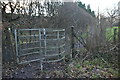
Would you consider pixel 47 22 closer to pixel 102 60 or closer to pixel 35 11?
pixel 35 11

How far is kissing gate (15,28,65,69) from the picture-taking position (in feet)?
7.23

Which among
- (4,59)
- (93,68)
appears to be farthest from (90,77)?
(4,59)

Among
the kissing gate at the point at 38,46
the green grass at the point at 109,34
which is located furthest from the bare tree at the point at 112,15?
the kissing gate at the point at 38,46

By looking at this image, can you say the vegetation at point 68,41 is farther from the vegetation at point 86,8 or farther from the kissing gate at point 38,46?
the kissing gate at point 38,46

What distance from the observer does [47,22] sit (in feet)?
9.78

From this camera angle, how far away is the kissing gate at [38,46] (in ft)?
7.23

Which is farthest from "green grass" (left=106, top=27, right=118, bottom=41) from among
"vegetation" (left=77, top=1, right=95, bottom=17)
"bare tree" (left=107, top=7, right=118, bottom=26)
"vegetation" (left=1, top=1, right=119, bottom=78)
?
"vegetation" (left=77, top=1, right=95, bottom=17)

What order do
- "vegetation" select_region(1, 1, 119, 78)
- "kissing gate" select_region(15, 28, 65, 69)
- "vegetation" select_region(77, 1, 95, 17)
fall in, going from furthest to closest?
"vegetation" select_region(77, 1, 95, 17) → "kissing gate" select_region(15, 28, 65, 69) → "vegetation" select_region(1, 1, 119, 78)


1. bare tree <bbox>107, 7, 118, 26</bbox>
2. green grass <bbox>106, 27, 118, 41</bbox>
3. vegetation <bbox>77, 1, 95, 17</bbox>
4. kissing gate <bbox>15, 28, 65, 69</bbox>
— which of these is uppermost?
vegetation <bbox>77, 1, 95, 17</bbox>

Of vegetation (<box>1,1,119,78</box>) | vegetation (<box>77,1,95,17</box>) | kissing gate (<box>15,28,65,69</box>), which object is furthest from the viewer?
vegetation (<box>77,1,95,17</box>)

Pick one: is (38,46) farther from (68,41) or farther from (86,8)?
(86,8)

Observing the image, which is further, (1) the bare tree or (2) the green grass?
(2) the green grass

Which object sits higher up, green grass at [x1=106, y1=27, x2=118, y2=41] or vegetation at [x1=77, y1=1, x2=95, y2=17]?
vegetation at [x1=77, y1=1, x2=95, y2=17]

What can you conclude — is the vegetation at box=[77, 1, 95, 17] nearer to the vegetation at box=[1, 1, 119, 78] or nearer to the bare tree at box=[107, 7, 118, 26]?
the vegetation at box=[1, 1, 119, 78]
